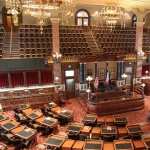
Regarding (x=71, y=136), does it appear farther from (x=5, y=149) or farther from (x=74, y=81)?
(x=74, y=81)

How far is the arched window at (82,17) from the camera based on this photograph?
63.0ft

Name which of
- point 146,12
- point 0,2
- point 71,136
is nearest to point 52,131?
point 71,136

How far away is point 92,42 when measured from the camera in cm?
1883

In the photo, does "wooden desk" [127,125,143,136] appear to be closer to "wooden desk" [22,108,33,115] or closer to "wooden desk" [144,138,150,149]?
"wooden desk" [144,138,150,149]

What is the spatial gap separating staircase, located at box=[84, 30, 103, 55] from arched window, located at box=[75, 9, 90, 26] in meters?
0.98

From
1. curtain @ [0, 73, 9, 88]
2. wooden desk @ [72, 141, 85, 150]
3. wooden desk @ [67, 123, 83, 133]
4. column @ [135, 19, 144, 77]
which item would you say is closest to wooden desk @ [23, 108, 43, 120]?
wooden desk @ [67, 123, 83, 133]

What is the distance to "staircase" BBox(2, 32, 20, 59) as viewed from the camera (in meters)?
16.2

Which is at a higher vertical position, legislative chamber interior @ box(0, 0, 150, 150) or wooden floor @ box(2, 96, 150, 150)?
legislative chamber interior @ box(0, 0, 150, 150)

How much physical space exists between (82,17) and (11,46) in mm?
6446

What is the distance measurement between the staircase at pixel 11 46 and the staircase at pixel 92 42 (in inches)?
218

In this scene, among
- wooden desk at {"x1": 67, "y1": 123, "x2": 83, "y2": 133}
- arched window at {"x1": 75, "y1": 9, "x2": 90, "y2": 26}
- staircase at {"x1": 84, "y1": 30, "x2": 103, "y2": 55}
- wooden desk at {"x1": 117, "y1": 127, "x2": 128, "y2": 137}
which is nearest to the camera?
wooden desk at {"x1": 117, "y1": 127, "x2": 128, "y2": 137}

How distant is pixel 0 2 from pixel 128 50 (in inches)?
422

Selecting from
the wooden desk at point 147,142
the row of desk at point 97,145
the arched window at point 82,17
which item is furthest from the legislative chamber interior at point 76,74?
the row of desk at point 97,145

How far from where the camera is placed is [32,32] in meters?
17.2
